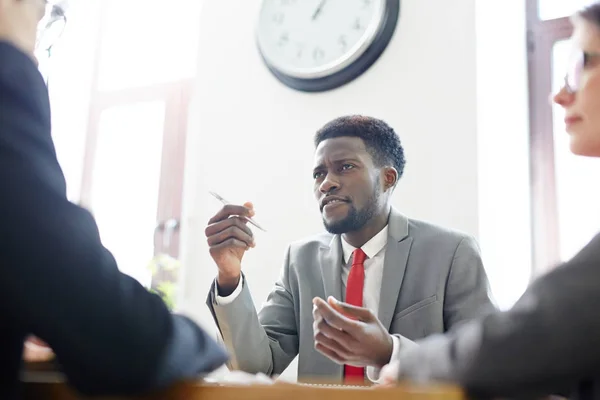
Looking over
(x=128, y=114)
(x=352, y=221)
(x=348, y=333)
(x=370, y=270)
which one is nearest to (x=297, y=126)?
(x=352, y=221)

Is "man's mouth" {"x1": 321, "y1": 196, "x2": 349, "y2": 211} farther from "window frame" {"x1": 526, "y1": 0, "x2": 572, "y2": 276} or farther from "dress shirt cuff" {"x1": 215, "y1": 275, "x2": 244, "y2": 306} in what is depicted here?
"window frame" {"x1": 526, "y1": 0, "x2": 572, "y2": 276}

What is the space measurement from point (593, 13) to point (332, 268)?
997 millimetres

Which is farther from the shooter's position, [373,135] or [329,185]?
[373,135]

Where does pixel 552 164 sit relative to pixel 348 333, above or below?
above

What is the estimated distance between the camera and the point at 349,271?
174 centimetres

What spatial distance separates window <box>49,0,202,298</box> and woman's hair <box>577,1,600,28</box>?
89.2 inches

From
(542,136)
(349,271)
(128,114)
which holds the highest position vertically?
(128,114)

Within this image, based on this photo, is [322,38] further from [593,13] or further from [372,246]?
[593,13]

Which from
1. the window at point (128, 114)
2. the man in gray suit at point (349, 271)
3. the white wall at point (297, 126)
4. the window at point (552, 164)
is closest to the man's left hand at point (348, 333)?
the man in gray suit at point (349, 271)

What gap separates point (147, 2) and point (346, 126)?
196cm

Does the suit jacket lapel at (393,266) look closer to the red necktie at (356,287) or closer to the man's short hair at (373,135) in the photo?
the red necktie at (356,287)

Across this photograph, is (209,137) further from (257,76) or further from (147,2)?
(147,2)

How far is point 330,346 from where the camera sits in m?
1.17

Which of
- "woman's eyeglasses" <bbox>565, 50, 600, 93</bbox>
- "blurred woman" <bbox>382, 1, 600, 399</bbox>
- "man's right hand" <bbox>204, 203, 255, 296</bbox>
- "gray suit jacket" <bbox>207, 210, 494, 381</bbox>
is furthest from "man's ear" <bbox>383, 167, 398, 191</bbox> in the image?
"blurred woman" <bbox>382, 1, 600, 399</bbox>
